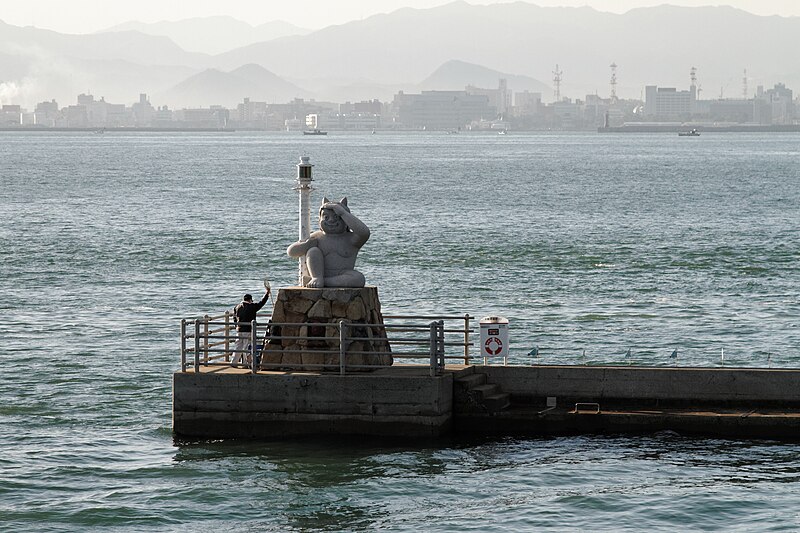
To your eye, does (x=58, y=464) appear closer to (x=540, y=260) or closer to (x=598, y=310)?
(x=598, y=310)

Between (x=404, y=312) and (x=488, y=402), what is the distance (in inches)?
662

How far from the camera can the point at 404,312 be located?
1550 inches

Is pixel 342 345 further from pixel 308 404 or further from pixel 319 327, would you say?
pixel 308 404

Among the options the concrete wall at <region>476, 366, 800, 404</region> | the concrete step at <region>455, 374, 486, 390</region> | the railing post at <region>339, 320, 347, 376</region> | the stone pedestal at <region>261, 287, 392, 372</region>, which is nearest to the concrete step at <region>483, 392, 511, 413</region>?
the concrete step at <region>455, 374, 486, 390</region>

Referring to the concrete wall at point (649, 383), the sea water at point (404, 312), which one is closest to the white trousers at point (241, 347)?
the sea water at point (404, 312)

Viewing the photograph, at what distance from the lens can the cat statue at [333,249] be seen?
2247cm

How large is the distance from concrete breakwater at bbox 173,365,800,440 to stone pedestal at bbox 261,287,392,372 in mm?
311

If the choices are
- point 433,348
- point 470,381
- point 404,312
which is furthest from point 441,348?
point 404,312

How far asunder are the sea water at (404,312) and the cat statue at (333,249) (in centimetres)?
252

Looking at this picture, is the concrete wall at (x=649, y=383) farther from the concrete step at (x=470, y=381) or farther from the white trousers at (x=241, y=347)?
the white trousers at (x=241, y=347)

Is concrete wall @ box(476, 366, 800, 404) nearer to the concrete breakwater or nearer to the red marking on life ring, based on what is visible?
the concrete breakwater

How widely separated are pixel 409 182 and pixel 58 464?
101449mm

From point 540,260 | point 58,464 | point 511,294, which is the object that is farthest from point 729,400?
point 540,260

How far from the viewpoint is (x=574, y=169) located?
156000 millimetres
